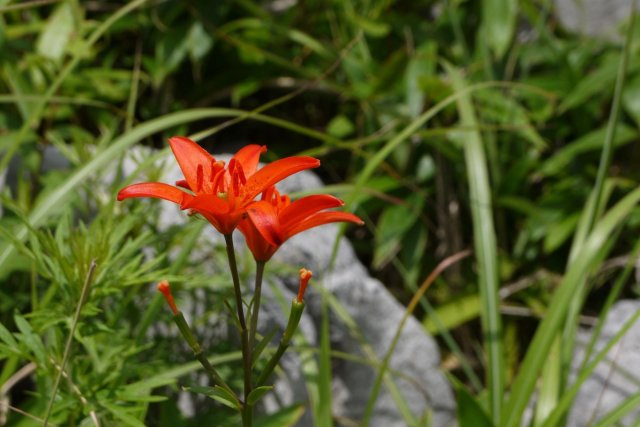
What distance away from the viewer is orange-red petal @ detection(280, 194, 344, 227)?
781 millimetres

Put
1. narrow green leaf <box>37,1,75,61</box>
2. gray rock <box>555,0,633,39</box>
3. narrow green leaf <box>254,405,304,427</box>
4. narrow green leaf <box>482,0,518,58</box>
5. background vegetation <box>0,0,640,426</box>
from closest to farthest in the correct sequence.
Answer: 1. narrow green leaf <box>254,405,304,427</box>
2. narrow green leaf <box>37,1,75,61</box>
3. background vegetation <box>0,0,640,426</box>
4. narrow green leaf <box>482,0,518,58</box>
5. gray rock <box>555,0,633,39</box>

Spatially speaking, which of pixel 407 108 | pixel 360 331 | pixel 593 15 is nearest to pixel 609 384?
pixel 360 331

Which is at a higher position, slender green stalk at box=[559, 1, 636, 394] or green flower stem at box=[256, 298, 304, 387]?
slender green stalk at box=[559, 1, 636, 394]

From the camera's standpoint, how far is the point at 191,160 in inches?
34.7

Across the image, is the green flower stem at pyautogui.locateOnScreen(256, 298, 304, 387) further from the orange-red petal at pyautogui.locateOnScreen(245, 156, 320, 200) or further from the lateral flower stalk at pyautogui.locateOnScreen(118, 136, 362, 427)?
the orange-red petal at pyautogui.locateOnScreen(245, 156, 320, 200)

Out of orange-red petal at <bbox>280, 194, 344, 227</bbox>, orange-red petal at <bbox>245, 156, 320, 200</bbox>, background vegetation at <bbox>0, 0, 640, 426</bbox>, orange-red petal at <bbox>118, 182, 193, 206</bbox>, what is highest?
background vegetation at <bbox>0, 0, 640, 426</bbox>

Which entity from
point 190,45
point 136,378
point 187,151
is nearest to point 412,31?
point 190,45

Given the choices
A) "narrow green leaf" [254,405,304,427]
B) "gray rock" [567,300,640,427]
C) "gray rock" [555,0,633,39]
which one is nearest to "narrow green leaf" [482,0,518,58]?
"gray rock" [555,0,633,39]

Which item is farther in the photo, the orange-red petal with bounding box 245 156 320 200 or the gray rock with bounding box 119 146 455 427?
the gray rock with bounding box 119 146 455 427

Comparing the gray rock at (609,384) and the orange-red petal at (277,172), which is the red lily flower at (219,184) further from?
the gray rock at (609,384)

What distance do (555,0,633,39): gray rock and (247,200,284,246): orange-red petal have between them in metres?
1.92

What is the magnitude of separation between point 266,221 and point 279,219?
0.03 m

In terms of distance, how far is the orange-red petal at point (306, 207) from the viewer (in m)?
0.78

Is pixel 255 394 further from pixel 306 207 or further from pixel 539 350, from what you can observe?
pixel 539 350
